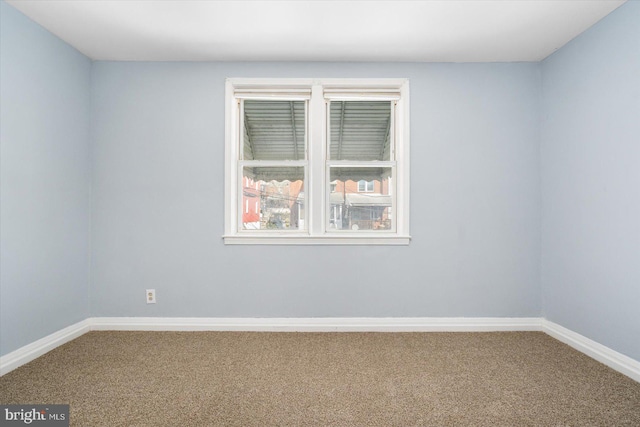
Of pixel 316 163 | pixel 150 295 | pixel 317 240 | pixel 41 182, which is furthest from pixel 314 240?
→ pixel 41 182

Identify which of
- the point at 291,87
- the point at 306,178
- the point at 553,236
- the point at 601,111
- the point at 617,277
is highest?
the point at 291,87

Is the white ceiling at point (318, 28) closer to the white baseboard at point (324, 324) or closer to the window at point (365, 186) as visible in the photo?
the window at point (365, 186)

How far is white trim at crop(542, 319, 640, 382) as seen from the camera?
223 cm

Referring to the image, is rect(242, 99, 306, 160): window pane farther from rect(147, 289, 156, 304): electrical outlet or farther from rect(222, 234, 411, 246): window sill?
rect(147, 289, 156, 304): electrical outlet

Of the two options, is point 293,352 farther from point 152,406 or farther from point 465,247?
point 465,247

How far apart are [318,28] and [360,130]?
3.41ft

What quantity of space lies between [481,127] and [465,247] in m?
1.15

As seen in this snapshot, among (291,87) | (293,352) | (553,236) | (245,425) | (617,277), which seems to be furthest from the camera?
(291,87)

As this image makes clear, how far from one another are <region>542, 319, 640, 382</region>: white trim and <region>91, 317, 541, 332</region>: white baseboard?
16cm

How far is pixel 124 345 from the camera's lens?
2.75 meters

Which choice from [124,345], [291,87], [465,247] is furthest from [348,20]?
[124,345]

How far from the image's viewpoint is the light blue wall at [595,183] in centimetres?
226

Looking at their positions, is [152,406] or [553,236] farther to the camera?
[553,236]

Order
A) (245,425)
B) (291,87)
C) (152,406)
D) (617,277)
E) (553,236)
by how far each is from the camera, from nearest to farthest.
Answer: (245,425)
(152,406)
(617,277)
(553,236)
(291,87)
